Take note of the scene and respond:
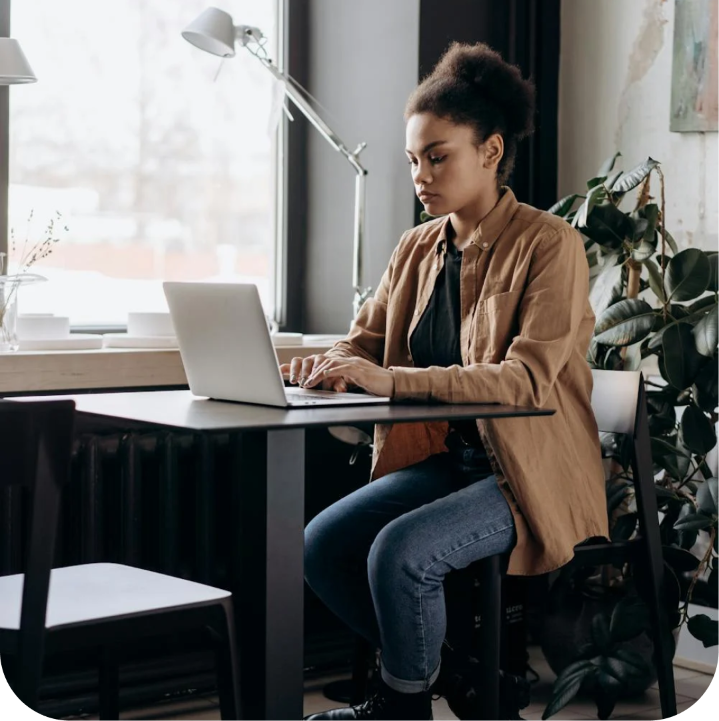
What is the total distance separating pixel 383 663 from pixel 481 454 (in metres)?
0.43

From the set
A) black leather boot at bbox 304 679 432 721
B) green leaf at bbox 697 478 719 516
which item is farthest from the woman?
green leaf at bbox 697 478 719 516

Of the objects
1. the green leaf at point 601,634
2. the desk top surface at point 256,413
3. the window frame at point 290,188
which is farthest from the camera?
the window frame at point 290,188

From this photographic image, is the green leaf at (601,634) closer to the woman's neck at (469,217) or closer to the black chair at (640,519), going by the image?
the black chair at (640,519)

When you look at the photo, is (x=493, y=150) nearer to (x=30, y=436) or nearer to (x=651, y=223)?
(x=651, y=223)

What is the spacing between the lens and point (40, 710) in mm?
2523

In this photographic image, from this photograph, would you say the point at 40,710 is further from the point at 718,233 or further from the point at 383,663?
the point at 718,233

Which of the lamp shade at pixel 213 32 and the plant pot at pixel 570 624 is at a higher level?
the lamp shade at pixel 213 32

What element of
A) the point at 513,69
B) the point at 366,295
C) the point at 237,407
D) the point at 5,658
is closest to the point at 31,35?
the point at 366,295

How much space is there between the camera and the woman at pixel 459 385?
1942 mm

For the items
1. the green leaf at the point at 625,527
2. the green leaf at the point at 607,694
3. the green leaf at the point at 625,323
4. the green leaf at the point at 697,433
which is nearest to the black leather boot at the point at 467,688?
the green leaf at the point at 607,694

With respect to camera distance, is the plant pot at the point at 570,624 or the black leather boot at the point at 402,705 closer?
the black leather boot at the point at 402,705

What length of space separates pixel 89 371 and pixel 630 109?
5.25ft

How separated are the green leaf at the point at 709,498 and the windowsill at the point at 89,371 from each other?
3.75ft

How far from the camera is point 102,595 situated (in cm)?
171
